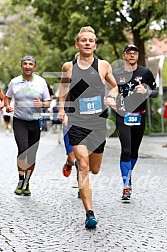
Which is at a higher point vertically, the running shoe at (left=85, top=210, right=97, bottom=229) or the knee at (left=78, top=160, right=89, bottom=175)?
the knee at (left=78, top=160, right=89, bottom=175)

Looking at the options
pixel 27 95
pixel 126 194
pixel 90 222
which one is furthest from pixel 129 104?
pixel 90 222

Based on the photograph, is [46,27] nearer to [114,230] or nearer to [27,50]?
[27,50]

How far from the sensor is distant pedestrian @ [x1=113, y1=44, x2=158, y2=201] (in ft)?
28.4

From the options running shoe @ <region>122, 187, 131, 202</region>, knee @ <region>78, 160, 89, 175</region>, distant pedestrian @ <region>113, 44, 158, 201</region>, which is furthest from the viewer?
distant pedestrian @ <region>113, 44, 158, 201</region>

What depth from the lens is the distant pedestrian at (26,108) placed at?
8977 mm

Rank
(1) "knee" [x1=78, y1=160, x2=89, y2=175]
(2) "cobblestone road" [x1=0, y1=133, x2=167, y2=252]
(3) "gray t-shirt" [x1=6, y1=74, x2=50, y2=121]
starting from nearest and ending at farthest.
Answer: (2) "cobblestone road" [x1=0, y1=133, x2=167, y2=252] → (1) "knee" [x1=78, y1=160, x2=89, y2=175] → (3) "gray t-shirt" [x1=6, y1=74, x2=50, y2=121]

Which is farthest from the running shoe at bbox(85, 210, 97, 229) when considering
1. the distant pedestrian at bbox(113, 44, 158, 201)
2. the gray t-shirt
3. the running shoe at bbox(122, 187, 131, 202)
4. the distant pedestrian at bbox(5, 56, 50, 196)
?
the gray t-shirt

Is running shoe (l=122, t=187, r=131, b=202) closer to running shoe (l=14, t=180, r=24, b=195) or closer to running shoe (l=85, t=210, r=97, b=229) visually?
running shoe (l=14, t=180, r=24, b=195)

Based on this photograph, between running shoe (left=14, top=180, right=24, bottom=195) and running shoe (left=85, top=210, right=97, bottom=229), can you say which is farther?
running shoe (left=14, top=180, right=24, bottom=195)

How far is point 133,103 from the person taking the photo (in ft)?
28.8

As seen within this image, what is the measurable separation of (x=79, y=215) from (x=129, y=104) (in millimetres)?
1990

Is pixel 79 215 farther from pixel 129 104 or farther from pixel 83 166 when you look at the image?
pixel 129 104

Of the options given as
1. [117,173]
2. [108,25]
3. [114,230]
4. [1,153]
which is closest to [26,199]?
[114,230]

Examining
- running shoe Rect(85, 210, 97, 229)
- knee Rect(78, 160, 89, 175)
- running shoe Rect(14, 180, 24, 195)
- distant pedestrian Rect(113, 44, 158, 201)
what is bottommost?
running shoe Rect(14, 180, 24, 195)
